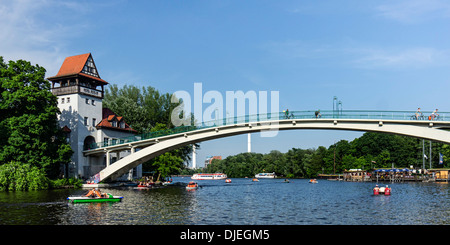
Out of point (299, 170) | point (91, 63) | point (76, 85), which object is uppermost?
point (91, 63)

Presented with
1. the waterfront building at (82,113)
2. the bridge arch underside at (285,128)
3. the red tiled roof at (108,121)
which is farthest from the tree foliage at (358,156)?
the waterfront building at (82,113)

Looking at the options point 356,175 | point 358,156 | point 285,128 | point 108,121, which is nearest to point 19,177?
point 108,121

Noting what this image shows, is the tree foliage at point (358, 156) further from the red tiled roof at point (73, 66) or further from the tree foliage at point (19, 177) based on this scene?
the tree foliage at point (19, 177)

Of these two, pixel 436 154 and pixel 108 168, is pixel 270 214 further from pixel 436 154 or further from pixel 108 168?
pixel 436 154

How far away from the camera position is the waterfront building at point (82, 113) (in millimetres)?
59312

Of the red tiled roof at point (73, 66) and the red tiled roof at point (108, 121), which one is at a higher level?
the red tiled roof at point (73, 66)

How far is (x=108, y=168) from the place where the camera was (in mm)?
57312

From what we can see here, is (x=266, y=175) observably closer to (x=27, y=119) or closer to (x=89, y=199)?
(x=27, y=119)

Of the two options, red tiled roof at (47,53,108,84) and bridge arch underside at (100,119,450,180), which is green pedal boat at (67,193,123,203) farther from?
red tiled roof at (47,53,108,84)

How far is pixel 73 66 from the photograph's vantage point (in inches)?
2442

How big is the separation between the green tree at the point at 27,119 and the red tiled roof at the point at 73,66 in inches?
360

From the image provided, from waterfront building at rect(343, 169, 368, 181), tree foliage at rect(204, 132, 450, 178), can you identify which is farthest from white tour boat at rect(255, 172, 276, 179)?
waterfront building at rect(343, 169, 368, 181)

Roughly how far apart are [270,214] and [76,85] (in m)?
41.6
